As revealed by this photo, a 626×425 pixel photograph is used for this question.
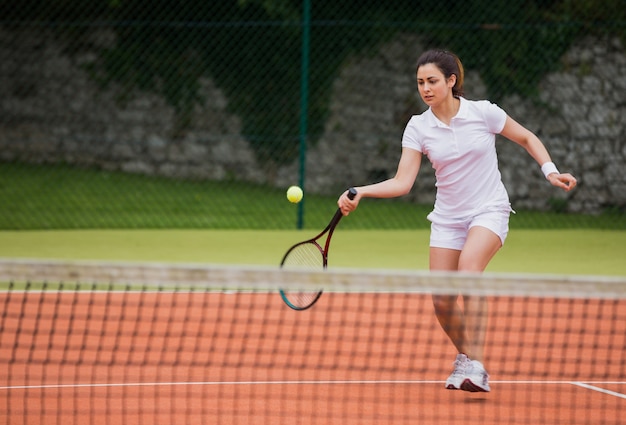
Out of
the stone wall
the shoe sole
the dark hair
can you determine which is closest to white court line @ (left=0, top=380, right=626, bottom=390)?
the shoe sole

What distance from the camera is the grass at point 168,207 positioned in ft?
36.1

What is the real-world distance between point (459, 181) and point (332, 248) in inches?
188

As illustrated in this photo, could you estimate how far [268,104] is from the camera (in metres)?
13.4

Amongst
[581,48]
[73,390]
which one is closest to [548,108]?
[581,48]

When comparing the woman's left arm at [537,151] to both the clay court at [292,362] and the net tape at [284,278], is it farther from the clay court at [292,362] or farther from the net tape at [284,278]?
the net tape at [284,278]

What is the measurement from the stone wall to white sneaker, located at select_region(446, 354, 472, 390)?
690cm

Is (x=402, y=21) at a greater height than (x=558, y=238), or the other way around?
(x=402, y=21)

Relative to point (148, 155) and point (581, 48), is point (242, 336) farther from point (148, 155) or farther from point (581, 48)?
point (148, 155)

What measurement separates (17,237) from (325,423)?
6.12m

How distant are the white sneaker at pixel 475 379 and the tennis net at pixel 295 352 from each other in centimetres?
6

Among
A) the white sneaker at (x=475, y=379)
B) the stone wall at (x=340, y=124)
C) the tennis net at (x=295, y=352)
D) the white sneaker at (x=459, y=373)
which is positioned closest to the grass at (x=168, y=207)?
the stone wall at (x=340, y=124)

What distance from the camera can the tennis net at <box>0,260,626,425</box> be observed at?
3668 millimetres

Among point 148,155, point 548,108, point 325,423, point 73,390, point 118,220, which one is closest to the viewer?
point 325,423

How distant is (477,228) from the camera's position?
4.69 meters
